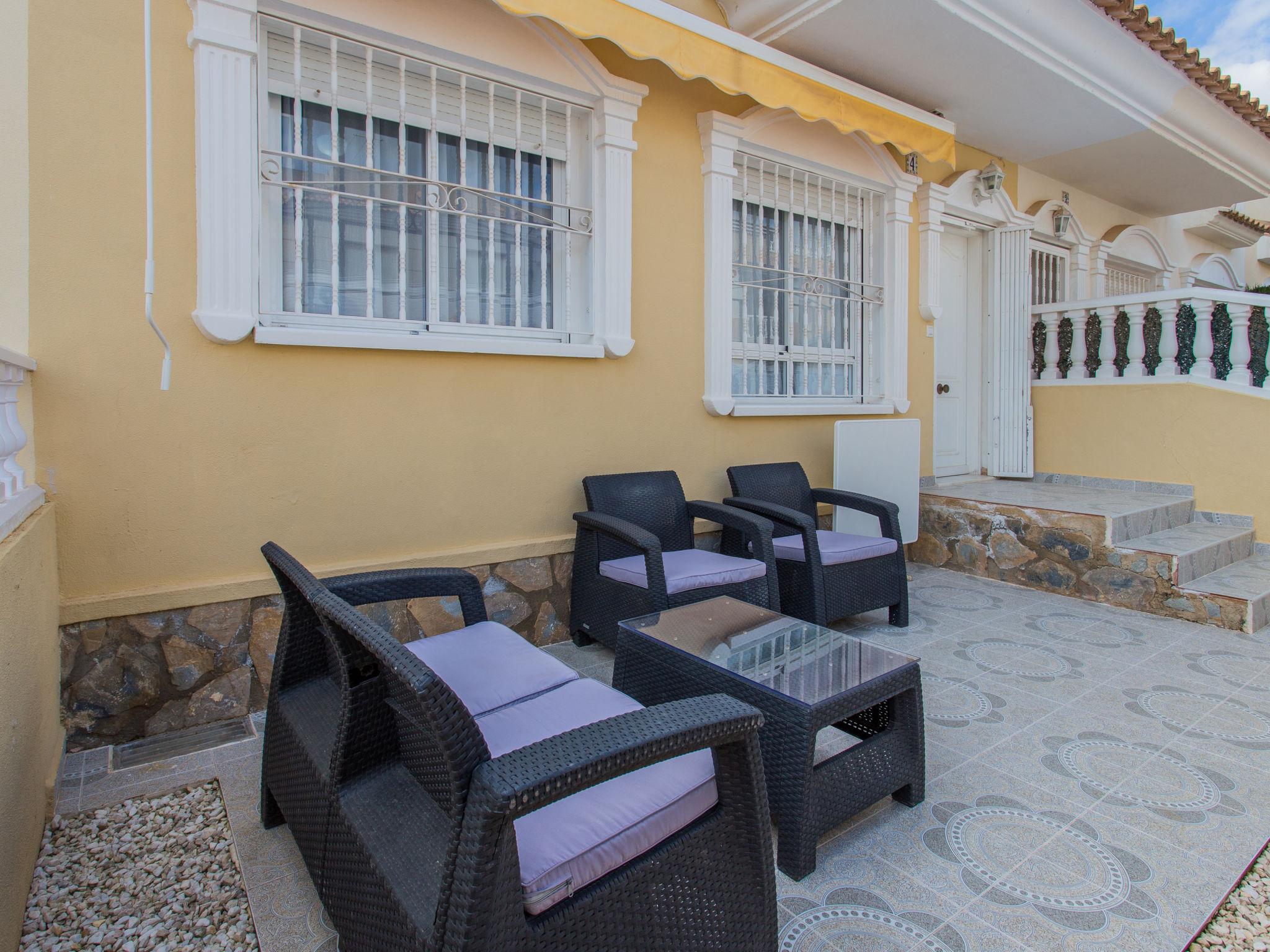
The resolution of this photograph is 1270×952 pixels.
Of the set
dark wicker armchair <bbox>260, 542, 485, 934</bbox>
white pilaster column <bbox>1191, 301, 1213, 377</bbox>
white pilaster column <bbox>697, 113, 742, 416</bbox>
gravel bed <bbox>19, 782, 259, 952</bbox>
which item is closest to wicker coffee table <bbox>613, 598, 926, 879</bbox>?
dark wicker armchair <bbox>260, 542, 485, 934</bbox>

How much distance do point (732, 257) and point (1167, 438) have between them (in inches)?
147

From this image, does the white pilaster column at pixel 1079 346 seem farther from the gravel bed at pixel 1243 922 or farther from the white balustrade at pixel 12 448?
the white balustrade at pixel 12 448

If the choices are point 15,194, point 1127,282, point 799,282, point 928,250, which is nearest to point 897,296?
point 928,250

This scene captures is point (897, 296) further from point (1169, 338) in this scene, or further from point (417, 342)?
point (417, 342)

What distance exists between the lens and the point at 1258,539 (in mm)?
4750

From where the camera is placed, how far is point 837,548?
3.50 metres

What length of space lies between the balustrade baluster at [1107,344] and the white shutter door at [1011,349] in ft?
1.69

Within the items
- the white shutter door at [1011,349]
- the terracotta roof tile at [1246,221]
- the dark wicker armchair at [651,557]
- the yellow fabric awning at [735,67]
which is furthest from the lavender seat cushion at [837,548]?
the terracotta roof tile at [1246,221]

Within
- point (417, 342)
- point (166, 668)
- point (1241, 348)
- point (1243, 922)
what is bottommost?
point (1243, 922)

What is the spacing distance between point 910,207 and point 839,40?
1509 mm

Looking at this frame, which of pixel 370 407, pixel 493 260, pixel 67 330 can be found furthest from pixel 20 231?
pixel 493 260

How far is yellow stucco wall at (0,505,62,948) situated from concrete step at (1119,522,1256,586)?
487 centimetres

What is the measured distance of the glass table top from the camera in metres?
1.88

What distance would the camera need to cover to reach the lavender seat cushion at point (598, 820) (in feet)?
3.58
